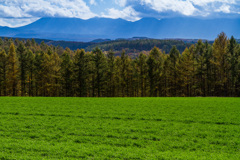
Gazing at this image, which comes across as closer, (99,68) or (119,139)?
(119,139)

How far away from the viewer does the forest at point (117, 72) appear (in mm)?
56438

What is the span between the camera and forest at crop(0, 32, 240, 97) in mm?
56438

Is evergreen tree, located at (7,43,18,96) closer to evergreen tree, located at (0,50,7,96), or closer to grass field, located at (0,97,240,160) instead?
evergreen tree, located at (0,50,7,96)

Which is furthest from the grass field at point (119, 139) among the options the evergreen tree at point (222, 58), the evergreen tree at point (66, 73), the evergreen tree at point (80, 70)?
the evergreen tree at point (222, 58)

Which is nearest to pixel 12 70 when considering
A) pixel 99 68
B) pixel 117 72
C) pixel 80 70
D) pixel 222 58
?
pixel 80 70

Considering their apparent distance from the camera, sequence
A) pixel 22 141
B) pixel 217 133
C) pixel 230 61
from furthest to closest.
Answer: pixel 230 61, pixel 217 133, pixel 22 141

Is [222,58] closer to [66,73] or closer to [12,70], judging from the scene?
[66,73]

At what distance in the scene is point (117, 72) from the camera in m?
62.6

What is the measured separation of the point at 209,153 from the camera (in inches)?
424

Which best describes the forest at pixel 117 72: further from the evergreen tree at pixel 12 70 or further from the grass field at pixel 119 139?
the grass field at pixel 119 139

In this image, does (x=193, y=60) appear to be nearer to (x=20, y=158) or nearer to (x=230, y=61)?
(x=230, y=61)

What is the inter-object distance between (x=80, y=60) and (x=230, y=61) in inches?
1550

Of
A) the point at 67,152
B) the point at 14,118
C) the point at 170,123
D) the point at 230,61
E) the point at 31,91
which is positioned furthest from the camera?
the point at 31,91

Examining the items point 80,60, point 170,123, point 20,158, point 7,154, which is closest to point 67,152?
point 20,158
